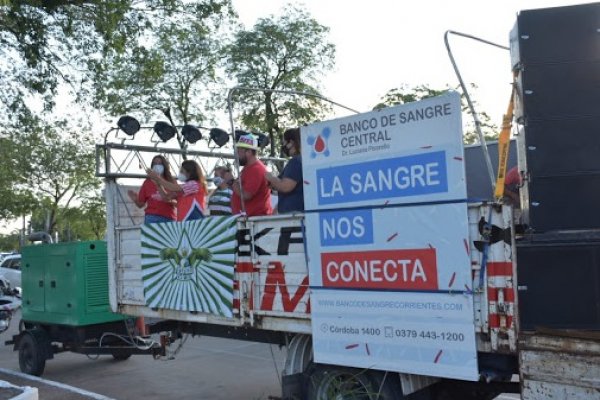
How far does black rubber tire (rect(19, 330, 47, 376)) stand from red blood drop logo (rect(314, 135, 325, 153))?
5.31 m

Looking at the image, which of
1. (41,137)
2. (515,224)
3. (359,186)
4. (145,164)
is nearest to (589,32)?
(515,224)

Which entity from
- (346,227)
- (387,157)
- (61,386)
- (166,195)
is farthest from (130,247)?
(387,157)

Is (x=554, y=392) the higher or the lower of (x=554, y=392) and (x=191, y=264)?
the lower

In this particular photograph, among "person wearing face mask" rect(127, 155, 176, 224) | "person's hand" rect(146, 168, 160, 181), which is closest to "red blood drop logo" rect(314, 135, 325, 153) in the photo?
"person's hand" rect(146, 168, 160, 181)

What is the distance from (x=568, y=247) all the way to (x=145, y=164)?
4689mm

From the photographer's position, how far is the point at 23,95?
11.0 meters

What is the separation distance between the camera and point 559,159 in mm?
3613

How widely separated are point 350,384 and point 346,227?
3.62 feet

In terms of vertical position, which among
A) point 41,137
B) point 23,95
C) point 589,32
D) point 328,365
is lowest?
point 328,365

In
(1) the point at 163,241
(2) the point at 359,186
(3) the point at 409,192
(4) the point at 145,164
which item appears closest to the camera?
(3) the point at 409,192

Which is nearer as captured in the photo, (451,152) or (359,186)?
(451,152)

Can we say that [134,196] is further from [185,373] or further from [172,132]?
[185,373]

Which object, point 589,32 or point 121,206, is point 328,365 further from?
point 121,206

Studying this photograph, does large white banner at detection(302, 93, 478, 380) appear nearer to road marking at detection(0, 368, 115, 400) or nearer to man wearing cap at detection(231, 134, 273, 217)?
man wearing cap at detection(231, 134, 273, 217)
